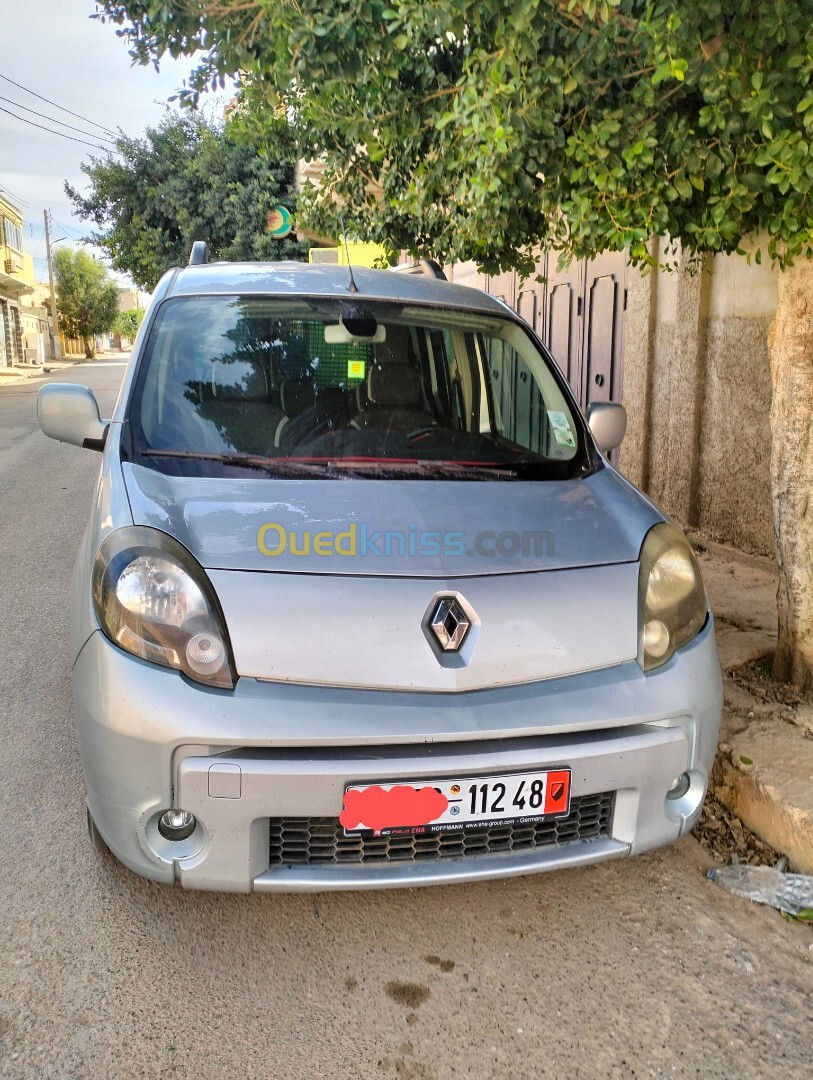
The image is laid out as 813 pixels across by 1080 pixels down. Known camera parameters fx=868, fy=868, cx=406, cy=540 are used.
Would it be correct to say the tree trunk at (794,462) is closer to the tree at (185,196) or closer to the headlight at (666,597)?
the headlight at (666,597)

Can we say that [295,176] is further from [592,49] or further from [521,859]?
[521,859]

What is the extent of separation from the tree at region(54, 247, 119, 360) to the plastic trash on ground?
70820 millimetres

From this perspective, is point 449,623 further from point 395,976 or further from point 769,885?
point 769,885

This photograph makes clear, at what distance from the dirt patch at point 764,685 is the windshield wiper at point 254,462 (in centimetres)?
200

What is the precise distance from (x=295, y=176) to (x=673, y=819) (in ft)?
62.5

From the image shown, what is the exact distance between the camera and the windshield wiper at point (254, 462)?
2.58 m

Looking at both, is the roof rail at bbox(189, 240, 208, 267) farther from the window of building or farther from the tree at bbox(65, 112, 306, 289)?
the window of building

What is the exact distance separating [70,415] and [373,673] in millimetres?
1599

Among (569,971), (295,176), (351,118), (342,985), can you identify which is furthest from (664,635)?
(295,176)

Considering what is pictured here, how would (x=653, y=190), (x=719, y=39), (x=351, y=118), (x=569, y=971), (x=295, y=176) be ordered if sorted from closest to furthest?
(x=569, y=971), (x=719, y=39), (x=653, y=190), (x=351, y=118), (x=295, y=176)

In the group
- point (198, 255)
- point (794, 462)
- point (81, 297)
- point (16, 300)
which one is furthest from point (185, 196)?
point (81, 297)

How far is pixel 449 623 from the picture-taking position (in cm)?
206

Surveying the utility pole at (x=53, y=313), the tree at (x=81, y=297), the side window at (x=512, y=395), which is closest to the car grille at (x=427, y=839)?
the side window at (x=512, y=395)

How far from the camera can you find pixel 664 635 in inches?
88.7
